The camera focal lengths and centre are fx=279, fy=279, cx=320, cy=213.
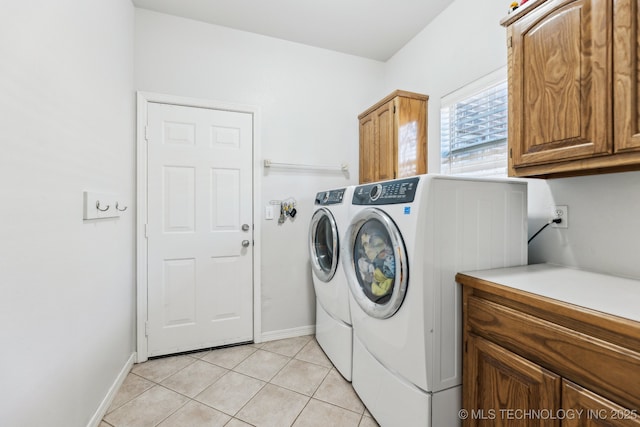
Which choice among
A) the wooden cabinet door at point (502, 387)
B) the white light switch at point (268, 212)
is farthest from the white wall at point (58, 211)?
the wooden cabinet door at point (502, 387)

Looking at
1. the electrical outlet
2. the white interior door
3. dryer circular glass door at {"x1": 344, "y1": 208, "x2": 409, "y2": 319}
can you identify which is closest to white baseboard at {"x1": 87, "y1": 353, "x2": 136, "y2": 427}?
the white interior door

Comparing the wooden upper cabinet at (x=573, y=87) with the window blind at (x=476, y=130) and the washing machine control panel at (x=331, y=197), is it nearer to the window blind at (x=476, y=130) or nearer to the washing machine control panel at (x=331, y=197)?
the window blind at (x=476, y=130)

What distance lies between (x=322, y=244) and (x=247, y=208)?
73 cm

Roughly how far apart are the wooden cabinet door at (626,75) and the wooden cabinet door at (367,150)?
160cm

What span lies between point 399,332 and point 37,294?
4.71ft

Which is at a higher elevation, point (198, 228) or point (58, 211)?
point (58, 211)

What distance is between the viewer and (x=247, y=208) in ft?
7.91

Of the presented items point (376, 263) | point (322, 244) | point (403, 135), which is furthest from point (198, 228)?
point (403, 135)

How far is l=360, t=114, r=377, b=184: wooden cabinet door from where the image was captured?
2489 mm

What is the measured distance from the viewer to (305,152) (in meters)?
2.60

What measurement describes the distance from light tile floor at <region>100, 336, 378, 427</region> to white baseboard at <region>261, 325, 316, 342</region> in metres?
0.19

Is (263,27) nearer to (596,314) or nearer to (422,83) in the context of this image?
(422,83)

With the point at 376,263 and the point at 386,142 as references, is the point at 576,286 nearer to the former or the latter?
the point at 376,263

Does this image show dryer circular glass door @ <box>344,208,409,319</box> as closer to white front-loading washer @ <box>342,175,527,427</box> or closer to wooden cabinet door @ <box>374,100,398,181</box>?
white front-loading washer @ <box>342,175,527,427</box>
